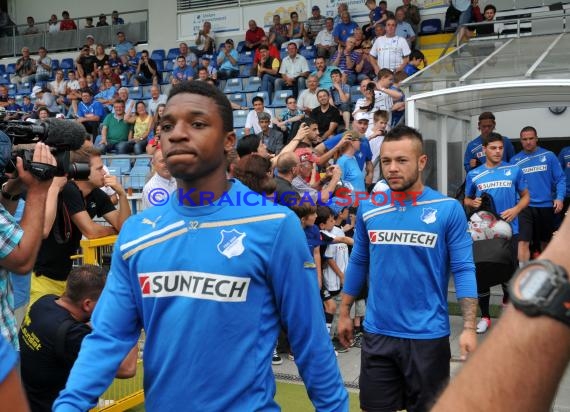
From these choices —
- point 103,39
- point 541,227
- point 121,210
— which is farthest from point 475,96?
point 103,39

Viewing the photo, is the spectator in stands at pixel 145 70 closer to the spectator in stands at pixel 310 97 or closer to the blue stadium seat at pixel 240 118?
the blue stadium seat at pixel 240 118

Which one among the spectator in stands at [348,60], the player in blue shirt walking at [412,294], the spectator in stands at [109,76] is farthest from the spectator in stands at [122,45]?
the player in blue shirt walking at [412,294]

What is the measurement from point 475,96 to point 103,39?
1736cm

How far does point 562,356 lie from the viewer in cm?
89

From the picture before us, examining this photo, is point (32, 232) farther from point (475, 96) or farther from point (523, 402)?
point (475, 96)

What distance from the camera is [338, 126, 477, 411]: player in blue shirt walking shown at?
372cm

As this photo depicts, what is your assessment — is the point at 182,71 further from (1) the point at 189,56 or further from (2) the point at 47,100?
(2) the point at 47,100

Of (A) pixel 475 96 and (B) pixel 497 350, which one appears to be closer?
(B) pixel 497 350

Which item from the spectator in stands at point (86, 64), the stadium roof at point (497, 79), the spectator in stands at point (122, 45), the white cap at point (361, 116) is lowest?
the white cap at point (361, 116)

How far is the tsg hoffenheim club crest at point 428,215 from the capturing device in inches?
149

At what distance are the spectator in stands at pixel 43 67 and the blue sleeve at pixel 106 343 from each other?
21.2 meters

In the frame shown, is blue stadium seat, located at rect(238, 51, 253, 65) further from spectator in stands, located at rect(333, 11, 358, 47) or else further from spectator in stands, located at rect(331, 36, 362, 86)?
spectator in stands, located at rect(331, 36, 362, 86)

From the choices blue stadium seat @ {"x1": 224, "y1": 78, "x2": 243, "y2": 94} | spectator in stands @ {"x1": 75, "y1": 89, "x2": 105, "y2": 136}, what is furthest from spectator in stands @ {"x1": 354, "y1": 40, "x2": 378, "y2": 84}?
spectator in stands @ {"x1": 75, "y1": 89, "x2": 105, "y2": 136}

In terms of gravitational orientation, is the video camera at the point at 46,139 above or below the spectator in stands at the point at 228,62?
below
